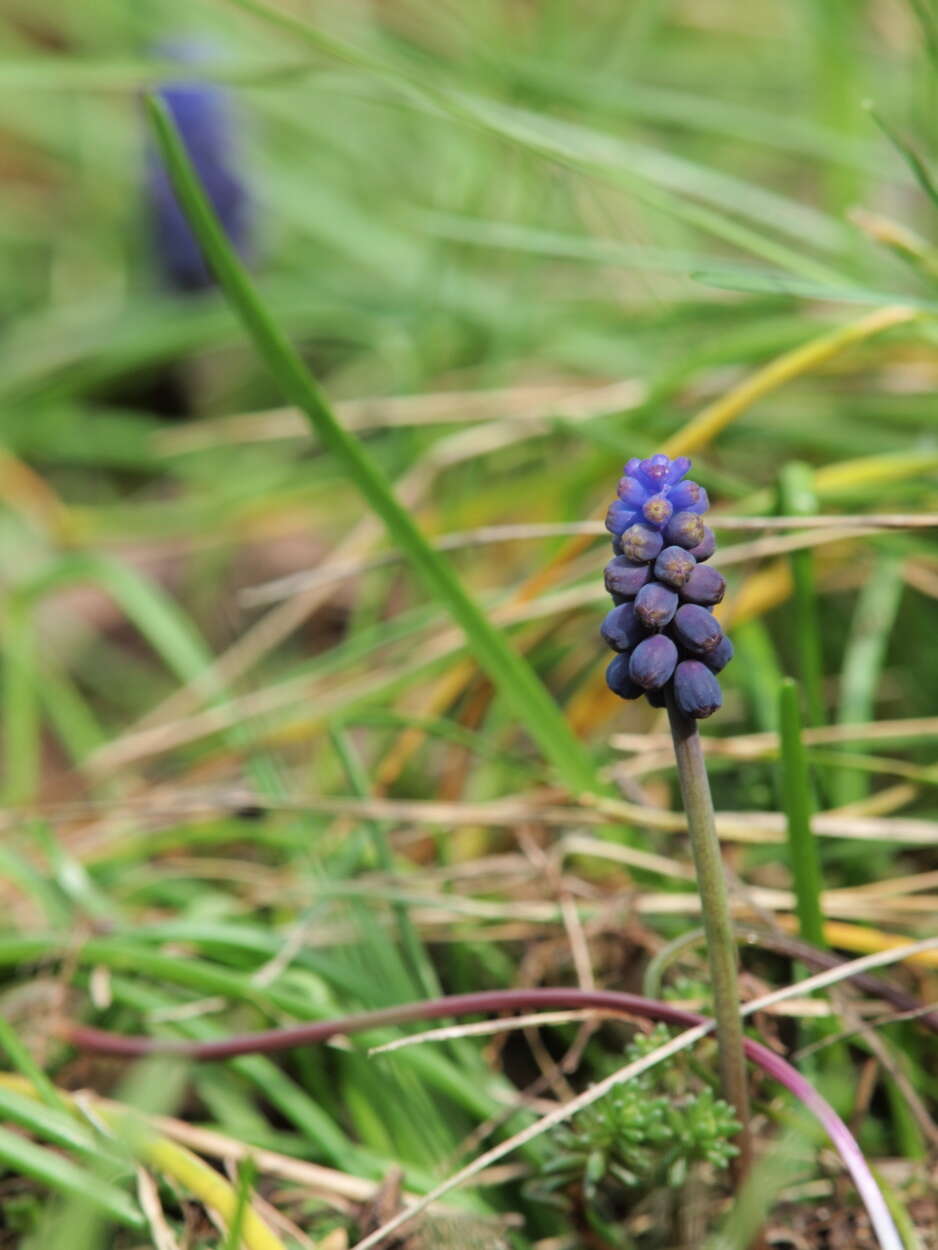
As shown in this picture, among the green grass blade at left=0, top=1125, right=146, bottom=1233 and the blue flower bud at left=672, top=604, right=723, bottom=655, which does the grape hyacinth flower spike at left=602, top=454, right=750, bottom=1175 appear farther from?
the green grass blade at left=0, top=1125, right=146, bottom=1233

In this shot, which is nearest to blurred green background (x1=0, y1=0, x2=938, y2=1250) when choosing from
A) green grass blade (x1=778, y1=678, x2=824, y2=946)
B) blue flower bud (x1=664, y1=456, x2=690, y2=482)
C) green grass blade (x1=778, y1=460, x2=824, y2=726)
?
green grass blade (x1=778, y1=460, x2=824, y2=726)

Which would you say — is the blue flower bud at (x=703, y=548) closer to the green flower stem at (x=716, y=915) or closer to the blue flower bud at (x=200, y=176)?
the green flower stem at (x=716, y=915)

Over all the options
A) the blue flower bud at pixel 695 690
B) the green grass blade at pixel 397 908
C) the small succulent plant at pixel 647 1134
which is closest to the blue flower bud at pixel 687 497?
the blue flower bud at pixel 695 690

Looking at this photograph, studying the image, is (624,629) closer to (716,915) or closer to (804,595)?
(716,915)

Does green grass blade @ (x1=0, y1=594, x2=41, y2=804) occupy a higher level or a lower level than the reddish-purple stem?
higher

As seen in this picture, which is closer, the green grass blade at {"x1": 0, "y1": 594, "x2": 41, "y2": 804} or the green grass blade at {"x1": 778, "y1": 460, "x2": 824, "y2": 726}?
the green grass blade at {"x1": 778, "y1": 460, "x2": 824, "y2": 726}

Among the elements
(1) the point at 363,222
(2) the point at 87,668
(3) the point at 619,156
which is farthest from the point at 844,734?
(1) the point at 363,222

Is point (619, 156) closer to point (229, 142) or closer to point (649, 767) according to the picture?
point (649, 767)
